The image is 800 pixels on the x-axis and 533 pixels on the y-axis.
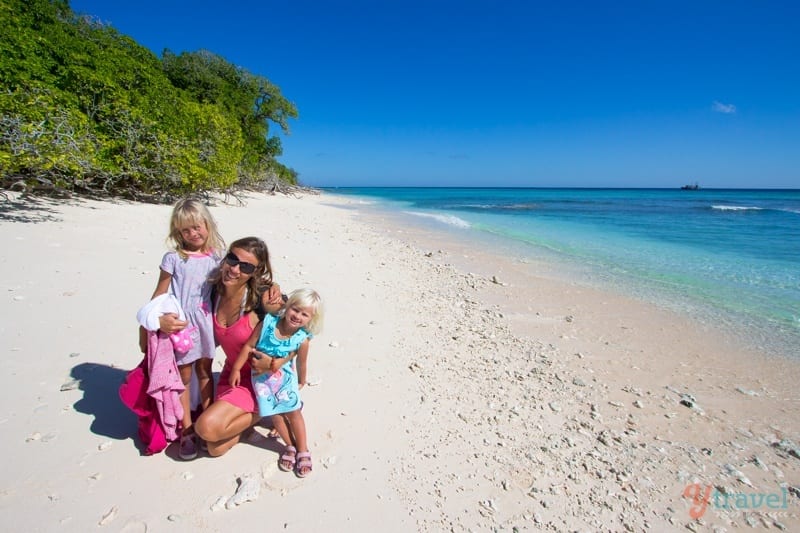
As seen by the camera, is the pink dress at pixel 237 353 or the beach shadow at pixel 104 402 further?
the beach shadow at pixel 104 402

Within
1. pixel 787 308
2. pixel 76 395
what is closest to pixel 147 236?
pixel 76 395

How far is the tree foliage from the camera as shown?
893cm

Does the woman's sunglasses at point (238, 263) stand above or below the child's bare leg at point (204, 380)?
above

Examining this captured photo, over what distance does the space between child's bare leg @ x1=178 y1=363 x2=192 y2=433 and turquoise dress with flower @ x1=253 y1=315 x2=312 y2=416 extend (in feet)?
1.63

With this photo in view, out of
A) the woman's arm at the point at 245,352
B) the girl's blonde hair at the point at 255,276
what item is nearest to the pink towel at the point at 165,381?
the woman's arm at the point at 245,352

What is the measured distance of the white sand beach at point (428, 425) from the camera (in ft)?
7.95

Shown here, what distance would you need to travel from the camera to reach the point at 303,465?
8.73 ft

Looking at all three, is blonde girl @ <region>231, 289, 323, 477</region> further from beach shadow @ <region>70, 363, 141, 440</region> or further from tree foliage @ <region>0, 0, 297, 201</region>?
tree foliage @ <region>0, 0, 297, 201</region>

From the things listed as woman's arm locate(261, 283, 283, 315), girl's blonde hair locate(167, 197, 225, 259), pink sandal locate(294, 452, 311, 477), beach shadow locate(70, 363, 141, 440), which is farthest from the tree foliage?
pink sandal locate(294, 452, 311, 477)

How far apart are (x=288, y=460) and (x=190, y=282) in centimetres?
144

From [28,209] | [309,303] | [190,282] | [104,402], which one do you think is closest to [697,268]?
[309,303]

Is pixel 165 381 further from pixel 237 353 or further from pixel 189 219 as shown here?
pixel 189 219

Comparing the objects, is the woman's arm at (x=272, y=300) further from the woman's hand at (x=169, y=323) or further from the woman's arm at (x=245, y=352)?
the woman's hand at (x=169, y=323)

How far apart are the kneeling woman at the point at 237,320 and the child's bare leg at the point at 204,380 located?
0.12 meters
